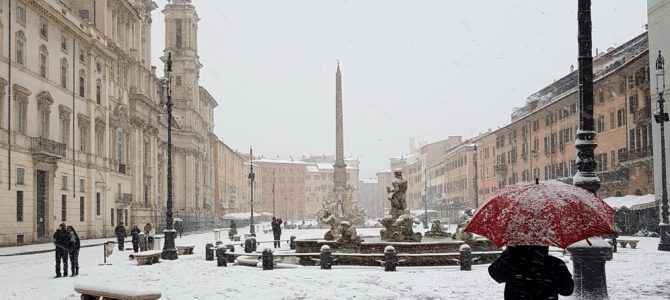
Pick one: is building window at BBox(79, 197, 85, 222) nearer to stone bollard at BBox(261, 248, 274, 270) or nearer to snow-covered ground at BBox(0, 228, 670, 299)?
snow-covered ground at BBox(0, 228, 670, 299)

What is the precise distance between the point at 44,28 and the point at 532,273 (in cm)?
3815

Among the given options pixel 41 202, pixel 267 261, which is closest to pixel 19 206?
pixel 41 202

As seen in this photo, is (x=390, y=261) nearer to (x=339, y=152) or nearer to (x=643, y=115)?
(x=643, y=115)

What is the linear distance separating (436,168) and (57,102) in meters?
84.2

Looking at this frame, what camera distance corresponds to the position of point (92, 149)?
45.4 meters

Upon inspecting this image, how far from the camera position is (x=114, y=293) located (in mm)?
9016

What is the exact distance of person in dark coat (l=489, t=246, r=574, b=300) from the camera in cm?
567

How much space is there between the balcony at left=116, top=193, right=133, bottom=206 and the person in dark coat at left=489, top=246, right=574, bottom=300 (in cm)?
4748

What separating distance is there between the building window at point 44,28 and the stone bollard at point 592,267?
35781mm

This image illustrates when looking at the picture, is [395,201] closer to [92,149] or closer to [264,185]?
[92,149]

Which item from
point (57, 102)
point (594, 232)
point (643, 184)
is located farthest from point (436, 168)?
point (594, 232)

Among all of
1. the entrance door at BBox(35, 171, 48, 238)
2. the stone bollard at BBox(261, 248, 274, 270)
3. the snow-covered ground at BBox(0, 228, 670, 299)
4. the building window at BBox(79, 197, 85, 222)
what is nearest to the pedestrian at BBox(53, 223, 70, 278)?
the snow-covered ground at BBox(0, 228, 670, 299)

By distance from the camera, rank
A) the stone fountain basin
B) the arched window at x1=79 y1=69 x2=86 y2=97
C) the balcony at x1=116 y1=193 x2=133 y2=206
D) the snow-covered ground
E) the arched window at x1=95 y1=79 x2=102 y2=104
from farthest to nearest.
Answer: the balcony at x1=116 y1=193 x2=133 y2=206 < the arched window at x1=95 y1=79 x2=102 y2=104 < the arched window at x1=79 y1=69 x2=86 y2=97 < the stone fountain basin < the snow-covered ground

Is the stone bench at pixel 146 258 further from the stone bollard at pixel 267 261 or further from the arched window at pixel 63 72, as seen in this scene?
the arched window at pixel 63 72
